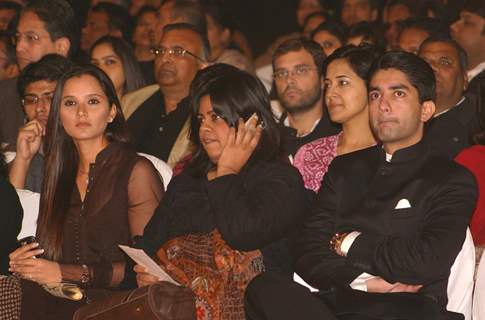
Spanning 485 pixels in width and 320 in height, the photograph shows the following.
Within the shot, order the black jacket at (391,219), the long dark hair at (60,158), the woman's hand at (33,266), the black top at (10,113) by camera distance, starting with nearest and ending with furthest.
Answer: the black jacket at (391,219), the woman's hand at (33,266), the long dark hair at (60,158), the black top at (10,113)

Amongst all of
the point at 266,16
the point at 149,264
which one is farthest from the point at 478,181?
the point at 266,16

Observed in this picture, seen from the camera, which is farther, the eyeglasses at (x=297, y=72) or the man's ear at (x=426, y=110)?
the eyeglasses at (x=297, y=72)

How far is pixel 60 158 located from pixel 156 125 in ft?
4.82

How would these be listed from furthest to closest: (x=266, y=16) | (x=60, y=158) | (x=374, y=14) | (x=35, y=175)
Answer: (x=266, y=16)
(x=374, y=14)
(x=35, y=175)
(x=60, y=158)

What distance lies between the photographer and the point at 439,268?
4.55 m

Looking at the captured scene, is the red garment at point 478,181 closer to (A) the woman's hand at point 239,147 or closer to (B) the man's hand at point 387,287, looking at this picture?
(B) the man's hand at point 387,287

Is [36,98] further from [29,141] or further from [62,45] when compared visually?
[62,45]

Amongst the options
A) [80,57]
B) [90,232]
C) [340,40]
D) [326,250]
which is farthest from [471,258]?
[80,57]

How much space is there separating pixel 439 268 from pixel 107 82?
2.02m

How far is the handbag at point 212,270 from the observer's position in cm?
484

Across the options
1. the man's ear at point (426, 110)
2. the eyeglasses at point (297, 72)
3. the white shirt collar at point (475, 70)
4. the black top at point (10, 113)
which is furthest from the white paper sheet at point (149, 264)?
the white shirt collar at point (475, 70)

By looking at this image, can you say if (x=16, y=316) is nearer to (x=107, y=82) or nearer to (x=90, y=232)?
(x=90, y=232)

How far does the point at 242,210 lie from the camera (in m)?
4.86

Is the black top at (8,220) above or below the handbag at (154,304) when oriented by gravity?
above
